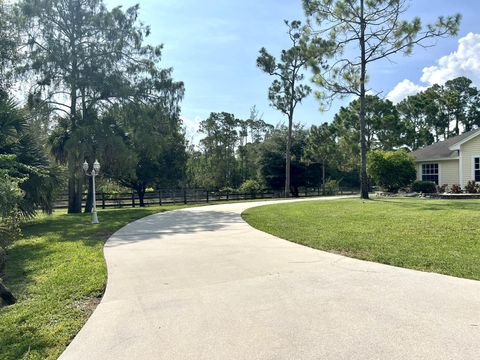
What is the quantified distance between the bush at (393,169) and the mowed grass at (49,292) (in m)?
19.6

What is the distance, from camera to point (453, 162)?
78.8 ft

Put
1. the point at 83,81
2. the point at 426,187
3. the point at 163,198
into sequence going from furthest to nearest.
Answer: the point at 163,198, the point at 426,187, the point at 83,81

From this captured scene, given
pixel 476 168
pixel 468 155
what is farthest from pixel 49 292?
pixel 468 155

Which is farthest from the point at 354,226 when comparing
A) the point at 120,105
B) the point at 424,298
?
the point at 120,105

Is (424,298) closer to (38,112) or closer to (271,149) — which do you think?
(38,112)

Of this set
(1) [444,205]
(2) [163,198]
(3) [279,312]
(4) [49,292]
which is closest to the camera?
(3) [279,312]

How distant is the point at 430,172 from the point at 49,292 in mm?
25831

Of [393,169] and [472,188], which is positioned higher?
[393,169]

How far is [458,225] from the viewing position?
9.22 m

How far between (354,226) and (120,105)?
15422mm

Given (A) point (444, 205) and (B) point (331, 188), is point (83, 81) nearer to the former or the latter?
(A) point (444, 205)

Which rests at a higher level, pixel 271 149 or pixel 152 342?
pixel 271 149

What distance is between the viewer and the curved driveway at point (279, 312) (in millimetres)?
3254

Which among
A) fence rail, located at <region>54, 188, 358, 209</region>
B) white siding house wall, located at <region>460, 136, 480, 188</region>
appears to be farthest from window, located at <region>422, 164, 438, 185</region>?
fence rail, located at <region>54, 188, 358, 209</region>
